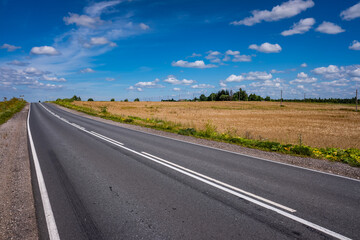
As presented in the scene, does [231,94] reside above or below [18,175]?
above

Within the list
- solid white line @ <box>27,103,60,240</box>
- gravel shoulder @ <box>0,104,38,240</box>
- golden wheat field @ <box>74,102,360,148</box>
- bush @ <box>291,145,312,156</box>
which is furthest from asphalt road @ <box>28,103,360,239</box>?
golden wheat field @ <box>74,102,360,148</box>

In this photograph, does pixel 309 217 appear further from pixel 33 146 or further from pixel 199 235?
pixel 33 146

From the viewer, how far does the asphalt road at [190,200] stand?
3.70 meters

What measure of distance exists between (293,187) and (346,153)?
16.7 ft

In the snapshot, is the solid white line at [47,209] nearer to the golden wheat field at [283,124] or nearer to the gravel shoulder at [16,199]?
the gravel shoulder at [16,199]

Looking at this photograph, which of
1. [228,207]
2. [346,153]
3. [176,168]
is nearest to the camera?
[228,207]

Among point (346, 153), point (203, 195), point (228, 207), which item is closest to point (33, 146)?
point (203, 195)

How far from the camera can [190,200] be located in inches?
188

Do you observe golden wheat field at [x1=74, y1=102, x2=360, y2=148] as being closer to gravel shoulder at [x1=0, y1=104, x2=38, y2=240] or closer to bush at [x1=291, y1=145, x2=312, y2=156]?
bush at [x1=291, y1=145, x2=312, y2=156]

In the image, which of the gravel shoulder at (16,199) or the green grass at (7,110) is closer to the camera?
the gravel shoulder at (16,199)

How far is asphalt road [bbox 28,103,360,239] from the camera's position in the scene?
3697 mm

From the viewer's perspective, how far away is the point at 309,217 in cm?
405

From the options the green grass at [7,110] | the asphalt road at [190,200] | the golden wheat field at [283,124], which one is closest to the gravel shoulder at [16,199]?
the asphalt road at [190,200]

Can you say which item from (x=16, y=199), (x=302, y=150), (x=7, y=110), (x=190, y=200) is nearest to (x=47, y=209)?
(x=16, y=199)
